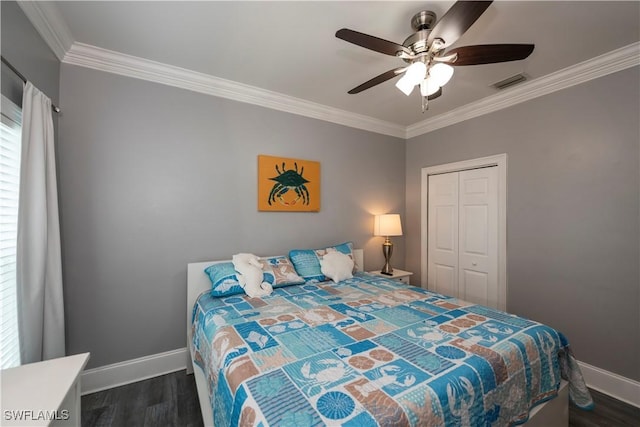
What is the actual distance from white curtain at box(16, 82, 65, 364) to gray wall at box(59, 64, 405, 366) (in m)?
0.40

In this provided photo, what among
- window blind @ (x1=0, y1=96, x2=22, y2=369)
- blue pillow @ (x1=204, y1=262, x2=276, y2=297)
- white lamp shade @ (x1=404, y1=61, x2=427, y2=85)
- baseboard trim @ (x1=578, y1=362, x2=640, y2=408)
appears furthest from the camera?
blue pillow @ (x1=204, y1=262, x2=276, y2=297)

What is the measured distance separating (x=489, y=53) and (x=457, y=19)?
1.34ft

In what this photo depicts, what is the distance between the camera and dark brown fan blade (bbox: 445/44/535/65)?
145cm

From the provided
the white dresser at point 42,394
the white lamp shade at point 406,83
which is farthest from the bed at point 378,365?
the white lamp shade at point 406,83

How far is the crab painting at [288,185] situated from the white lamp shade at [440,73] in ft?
5.53

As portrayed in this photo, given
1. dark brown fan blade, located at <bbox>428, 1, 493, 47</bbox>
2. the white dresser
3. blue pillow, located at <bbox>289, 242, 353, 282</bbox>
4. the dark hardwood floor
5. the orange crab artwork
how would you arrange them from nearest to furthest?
the white dresser → dark brown fan blade, located at <bbox>428, 1, 493, 47</bbox> → the dark hardwood floor → blue pillow, located at <bbox>289, 242, 353, 282</bbox> → the orange crab artwork

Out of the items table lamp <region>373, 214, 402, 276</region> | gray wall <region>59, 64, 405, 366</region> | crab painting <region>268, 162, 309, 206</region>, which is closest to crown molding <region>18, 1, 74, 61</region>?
gray wall <region>59, 64, 405, 366</region>

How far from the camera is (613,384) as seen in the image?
2.03 m

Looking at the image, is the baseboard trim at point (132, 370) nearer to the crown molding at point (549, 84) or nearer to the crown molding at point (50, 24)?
the crown molding at point (50, 24)

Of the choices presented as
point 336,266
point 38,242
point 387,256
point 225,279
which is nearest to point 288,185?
point 336,266

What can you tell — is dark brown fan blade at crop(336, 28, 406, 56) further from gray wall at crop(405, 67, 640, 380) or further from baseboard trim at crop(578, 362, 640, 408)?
baseboard trim at crop(578, 362, 640, 408)

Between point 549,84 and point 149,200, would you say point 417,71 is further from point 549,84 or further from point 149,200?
point 149,200

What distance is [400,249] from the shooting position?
3762mm

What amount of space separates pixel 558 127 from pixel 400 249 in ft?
7.10
